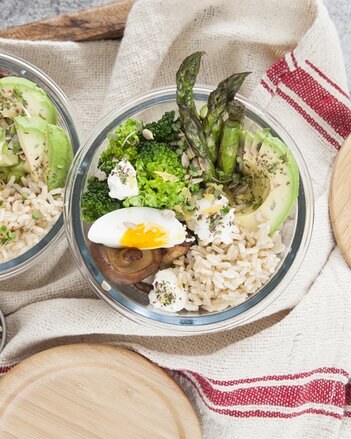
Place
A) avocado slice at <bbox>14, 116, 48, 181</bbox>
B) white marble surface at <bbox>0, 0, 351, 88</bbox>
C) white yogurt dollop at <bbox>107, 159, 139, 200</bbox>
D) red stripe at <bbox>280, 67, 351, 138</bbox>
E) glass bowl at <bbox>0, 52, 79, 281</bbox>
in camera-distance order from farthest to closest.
A: white marble surface at <bbox>0, 0, 351, 88</bbox> < red stripe at <bbox>280, 67, 351, 138</bbox> < glass bowl at <bbox>0, 52, 79, 281</bbox> < avocado slice at <bbox>14, 116, 48, 181</bbox> < white yogurt dollop at <bbox>107, 159, 139, 200</bbox>

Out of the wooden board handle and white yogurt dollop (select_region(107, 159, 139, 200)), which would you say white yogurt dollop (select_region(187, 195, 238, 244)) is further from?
the wooden board handle

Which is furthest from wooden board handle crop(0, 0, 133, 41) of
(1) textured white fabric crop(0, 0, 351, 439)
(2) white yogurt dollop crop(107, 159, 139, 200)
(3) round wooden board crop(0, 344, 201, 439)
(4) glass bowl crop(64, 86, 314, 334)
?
(3) round wooden board crop(0, 344, 201, 439)

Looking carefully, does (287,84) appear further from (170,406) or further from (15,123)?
(170,406)

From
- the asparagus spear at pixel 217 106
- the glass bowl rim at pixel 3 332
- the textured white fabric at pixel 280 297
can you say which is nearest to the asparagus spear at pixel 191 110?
the asparagus spear at pixel 217 106

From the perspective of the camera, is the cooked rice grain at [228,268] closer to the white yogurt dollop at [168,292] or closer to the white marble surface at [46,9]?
the white yogurt dollop at [168,292]

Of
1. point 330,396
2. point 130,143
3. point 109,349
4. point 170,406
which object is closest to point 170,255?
point 130,143

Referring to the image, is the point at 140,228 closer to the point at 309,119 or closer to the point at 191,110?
the point at 191,110
